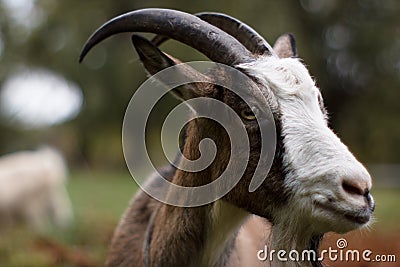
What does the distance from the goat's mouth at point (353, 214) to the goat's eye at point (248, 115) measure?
1.68 ft

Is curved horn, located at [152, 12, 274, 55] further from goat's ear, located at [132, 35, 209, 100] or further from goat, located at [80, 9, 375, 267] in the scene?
goat's ear, located at [132, 35, 209, 100]

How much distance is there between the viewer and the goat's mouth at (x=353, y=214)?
2646 millimetres

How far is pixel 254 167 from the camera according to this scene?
296 centimetres

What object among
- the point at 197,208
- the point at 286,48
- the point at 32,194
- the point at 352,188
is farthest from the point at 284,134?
the point at 32,194

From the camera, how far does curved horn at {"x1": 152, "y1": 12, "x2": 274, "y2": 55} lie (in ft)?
11.1

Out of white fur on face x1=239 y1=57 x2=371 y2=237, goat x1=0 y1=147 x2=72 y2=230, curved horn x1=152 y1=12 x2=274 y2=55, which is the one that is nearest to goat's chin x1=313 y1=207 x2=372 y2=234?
white fur on face x1=239 y1=57 x2=371 y2=237

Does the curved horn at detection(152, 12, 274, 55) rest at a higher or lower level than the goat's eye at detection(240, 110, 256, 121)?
higher

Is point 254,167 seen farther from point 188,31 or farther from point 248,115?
point 188,31

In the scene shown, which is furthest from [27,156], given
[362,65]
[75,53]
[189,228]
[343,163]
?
[362,65]

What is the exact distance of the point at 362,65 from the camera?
22.8 metres

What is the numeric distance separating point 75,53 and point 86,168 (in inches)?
560

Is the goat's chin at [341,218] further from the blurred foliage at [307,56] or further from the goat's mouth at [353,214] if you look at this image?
the blurred foliage at [307,56]

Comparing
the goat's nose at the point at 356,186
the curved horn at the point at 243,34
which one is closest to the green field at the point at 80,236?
the goat's nose at the point at 356,186

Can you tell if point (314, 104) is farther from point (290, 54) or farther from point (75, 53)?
point (75, 53)
